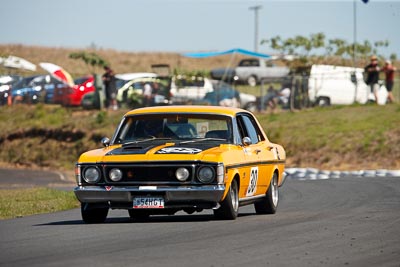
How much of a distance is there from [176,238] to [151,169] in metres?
1.71

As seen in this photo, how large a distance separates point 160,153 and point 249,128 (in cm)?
228

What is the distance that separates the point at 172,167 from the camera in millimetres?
11703

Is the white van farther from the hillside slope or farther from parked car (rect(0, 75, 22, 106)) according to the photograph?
parked car (rect(0, 75, 22, 106))

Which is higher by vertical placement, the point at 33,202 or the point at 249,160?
the point at 249,160

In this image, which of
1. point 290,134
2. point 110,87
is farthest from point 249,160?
point 110,87

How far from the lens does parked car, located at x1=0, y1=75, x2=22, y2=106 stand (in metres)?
38.3

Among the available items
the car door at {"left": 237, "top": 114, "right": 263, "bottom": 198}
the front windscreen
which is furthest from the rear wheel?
the front windscreen

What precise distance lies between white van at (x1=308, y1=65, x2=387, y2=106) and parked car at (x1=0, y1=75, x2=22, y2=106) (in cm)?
1078

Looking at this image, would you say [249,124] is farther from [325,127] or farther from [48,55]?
[48,55]

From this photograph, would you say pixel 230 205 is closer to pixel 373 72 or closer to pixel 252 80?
pixel 373 72

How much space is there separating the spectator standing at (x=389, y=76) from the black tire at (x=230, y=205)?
22.4 m

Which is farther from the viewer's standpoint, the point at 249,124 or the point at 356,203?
the point at 356,203

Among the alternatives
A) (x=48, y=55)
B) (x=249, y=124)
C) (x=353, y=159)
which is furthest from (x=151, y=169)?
(x=48, y=55)

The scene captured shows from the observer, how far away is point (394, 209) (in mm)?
13789
